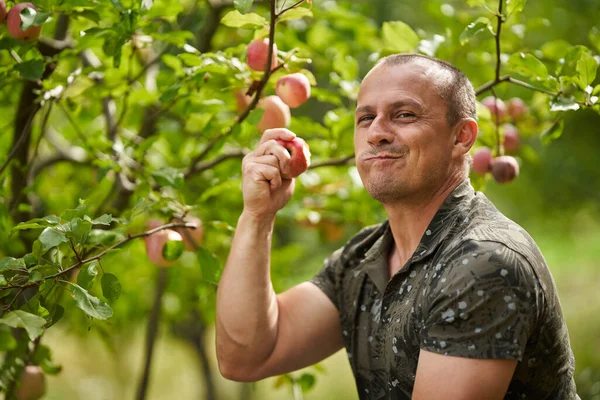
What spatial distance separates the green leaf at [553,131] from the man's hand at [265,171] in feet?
2.13

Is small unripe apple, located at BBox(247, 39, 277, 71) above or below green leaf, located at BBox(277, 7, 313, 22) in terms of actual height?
below

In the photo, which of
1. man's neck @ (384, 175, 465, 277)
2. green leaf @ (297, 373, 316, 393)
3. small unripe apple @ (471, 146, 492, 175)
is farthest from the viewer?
green leaf @ (297, 373, 316, 393)

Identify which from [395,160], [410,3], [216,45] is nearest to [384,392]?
[395,160]

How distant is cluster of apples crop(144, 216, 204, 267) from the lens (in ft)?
5.92

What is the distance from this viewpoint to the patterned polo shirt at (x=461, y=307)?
1356 millimetres

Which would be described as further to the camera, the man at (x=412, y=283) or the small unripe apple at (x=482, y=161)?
the small unripe apple at (x=482, y=161)

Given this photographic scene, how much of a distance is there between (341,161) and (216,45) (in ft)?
4.45

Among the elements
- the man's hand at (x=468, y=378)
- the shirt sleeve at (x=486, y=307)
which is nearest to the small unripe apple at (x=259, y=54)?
the shirt sleeve at (x=486, y=307)

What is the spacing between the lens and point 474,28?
167 cm

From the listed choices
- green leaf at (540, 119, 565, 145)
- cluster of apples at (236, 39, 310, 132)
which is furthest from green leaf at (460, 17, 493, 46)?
cluster of apples at (236, 39, 310, 132)

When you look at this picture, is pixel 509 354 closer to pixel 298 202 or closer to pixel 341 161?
pixel 341 161

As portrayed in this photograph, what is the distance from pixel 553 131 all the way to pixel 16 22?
1.34 meters

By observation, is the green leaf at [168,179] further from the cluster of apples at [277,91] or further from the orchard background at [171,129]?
the cluster of apples at [277,91]

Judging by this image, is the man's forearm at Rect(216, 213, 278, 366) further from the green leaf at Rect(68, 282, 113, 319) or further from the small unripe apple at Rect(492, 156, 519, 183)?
the small unripe apple at Rect(492, 156, 519, 183)
